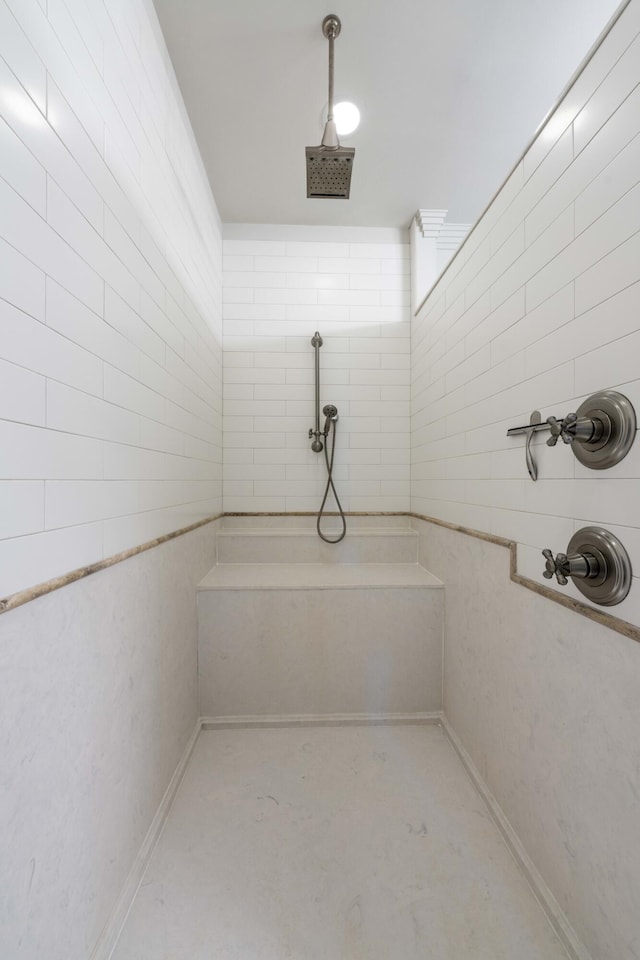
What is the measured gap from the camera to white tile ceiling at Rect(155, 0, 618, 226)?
4.39 ft

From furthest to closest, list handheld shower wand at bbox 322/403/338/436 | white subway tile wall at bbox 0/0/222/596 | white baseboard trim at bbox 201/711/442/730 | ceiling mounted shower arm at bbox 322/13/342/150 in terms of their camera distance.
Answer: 1. handheld shower wand at bbox 322/403/338/436
2. white baseboard trim at bbox 201/711/442/730
3. ceiling mounted shower arm at bbox 322/13/342/150
4. white subway tile wall at bbox 0/0/222/596

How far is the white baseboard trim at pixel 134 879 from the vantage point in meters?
0.94

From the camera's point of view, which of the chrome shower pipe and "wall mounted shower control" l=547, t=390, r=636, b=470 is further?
the chrome shower pipe

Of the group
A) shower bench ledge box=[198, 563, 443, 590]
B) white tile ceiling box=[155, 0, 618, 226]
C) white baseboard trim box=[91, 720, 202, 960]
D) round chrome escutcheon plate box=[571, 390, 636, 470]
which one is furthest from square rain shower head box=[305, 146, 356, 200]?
white baseboard trim box=[91, 720, 202, 960]

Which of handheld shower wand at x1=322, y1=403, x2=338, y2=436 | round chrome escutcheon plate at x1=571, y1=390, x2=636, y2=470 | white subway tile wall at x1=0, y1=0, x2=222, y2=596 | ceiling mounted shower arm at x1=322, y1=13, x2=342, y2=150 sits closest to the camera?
white subway tile wall at x1=0, y1=0, x2=222, y2=596

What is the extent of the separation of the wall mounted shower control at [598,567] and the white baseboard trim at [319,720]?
1.27 m

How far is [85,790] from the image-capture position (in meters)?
0.88

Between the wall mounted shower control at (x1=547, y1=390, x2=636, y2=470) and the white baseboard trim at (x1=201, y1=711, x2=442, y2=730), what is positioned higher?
the wall mounted shower control at (x1=547, y1=390, x2=636, y2=470)

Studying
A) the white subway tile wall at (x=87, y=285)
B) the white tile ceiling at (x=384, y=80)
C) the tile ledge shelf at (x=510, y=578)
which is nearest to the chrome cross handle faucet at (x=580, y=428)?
the tile ledge shelf at (x=510, y=578)

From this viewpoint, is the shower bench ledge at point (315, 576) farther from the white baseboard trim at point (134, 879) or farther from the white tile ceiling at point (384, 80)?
the white tile ceiling at point (384, 80)

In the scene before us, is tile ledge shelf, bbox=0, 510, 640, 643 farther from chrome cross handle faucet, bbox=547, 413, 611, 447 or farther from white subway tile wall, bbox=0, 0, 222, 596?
chrome cross handle faucet, bbox=547, 413, 611, 447

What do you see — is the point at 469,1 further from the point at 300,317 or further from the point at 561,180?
the point at 300,317

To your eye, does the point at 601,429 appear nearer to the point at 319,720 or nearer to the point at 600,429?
the point at 600,429

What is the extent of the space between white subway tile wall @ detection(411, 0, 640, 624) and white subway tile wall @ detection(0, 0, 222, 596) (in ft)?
3.70
